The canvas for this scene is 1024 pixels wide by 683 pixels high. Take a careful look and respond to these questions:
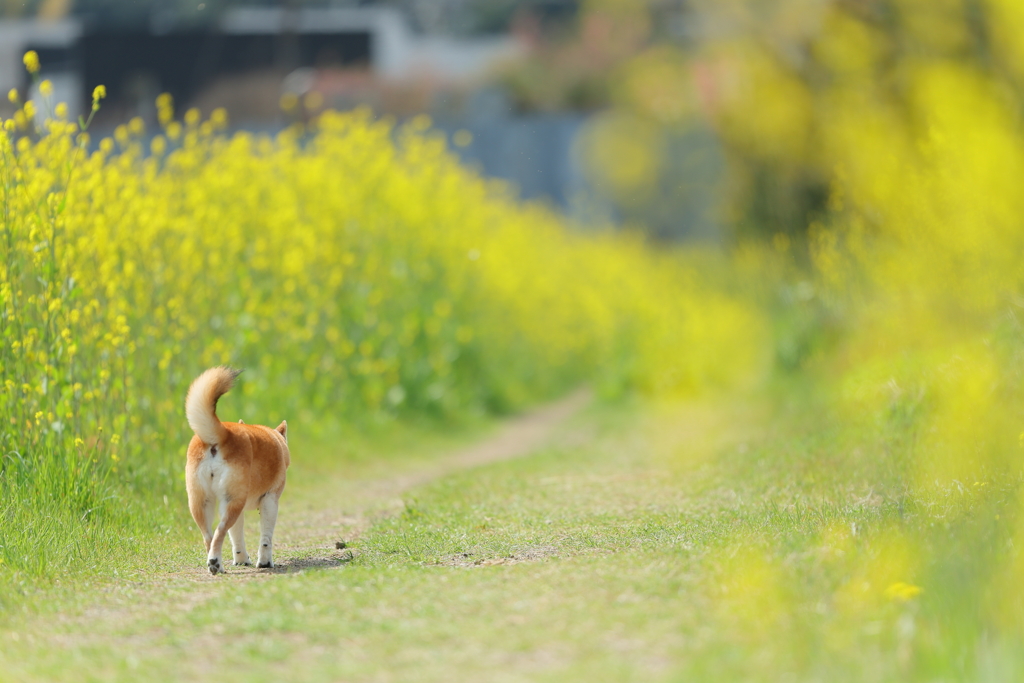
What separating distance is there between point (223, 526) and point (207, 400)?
57cm

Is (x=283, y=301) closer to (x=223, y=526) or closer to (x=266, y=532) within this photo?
(x=266, y=532)

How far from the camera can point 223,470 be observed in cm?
538

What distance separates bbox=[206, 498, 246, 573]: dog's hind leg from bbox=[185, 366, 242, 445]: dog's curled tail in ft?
1.12

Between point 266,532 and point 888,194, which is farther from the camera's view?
point 888,194

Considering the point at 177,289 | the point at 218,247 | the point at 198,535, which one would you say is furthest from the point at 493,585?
the point at 218,247

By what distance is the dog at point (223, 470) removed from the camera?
5289 millimetres

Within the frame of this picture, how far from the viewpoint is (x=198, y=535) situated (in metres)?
7.06

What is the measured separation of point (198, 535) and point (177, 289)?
2983 mm

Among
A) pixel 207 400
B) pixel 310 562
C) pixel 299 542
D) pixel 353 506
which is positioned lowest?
pixel 353 506

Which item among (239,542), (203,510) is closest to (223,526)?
(203,510)

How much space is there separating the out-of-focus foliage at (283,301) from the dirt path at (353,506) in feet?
2.91

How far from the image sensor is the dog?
208 inches

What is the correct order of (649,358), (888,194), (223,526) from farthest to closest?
(649,358) → (888,194) → (223,526)

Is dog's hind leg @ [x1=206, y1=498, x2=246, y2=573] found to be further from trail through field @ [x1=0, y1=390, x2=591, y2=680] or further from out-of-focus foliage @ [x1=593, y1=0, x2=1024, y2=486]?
out-of-focus foliage @ [x1=593, y1=0, x2=1024, y2=486]
